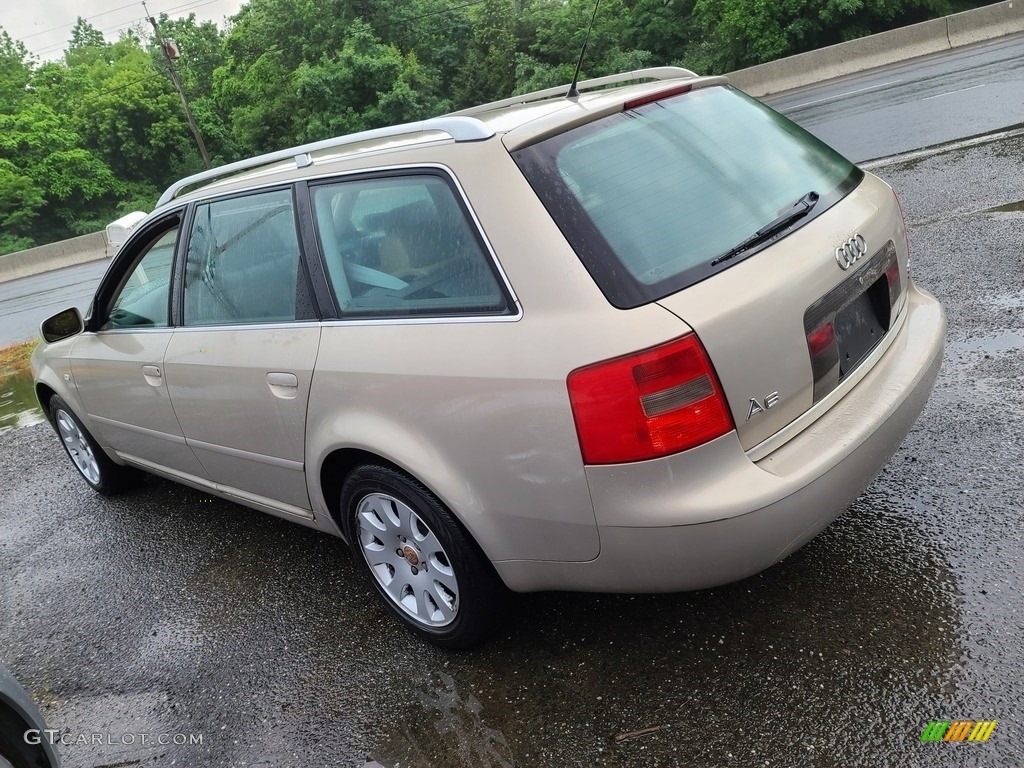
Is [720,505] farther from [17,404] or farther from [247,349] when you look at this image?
[17,404]

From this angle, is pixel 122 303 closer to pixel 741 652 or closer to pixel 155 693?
pixel 155 693

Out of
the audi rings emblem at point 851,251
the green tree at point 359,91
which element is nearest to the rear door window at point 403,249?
the audi rings emblem at point 851,251

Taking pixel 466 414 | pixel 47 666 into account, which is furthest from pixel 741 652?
pixel 47 666

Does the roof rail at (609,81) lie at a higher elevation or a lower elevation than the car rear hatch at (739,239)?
higher

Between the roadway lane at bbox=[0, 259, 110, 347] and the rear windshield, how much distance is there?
10534 millimetres

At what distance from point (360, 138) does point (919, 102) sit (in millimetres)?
11656

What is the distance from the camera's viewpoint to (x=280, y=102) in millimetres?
39531

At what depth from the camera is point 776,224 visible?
2.47 metres

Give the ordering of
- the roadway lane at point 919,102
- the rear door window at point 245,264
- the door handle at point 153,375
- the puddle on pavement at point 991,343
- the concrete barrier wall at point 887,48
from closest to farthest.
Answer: the rear door window at point 245,264 < the door handle at point 153,375 < the puddle on pavement at point 991,343 < the roadway lane at point 919,102 < the concrete barrier wall at point 887,48

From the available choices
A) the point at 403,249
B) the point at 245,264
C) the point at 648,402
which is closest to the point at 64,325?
the point at 245,264

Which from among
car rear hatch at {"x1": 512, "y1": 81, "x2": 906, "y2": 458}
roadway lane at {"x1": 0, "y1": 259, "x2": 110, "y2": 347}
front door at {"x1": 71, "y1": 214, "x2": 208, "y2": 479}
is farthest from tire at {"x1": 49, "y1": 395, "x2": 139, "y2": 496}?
roadway lane at {"x1": 0, "y1": 259, "x2": 110, "y2": 347}

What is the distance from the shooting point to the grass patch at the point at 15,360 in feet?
30.2

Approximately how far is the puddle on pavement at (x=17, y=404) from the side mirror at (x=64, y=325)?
10.2 feet

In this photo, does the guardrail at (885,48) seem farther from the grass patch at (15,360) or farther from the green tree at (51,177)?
the green tree at (51,177)
